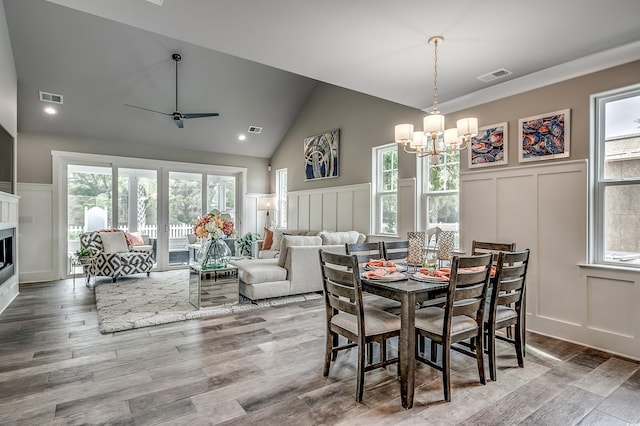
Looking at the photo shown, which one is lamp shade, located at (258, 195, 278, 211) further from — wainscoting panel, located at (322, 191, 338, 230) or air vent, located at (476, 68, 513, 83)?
air vent, located at (476, 68, 513, 83)

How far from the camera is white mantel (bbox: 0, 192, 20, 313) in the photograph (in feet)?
14.0

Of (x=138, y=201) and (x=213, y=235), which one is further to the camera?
(x=138, y=201)

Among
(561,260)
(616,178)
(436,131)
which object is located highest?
(436,131)

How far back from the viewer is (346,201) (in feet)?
20.9

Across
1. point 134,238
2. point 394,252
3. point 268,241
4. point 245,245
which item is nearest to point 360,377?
point 394,252

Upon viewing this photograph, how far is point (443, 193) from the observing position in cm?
475

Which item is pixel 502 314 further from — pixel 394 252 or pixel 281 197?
pixel 281 197

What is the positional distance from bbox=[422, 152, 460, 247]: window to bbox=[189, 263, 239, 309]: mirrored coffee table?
288 centimetres

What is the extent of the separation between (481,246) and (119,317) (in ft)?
13.4

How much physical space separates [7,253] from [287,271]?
3963 millimetres

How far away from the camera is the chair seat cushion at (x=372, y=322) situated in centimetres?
234

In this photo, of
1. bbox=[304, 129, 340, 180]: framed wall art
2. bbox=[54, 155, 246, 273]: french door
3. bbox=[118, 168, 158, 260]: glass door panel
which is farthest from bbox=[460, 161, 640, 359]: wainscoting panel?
bbox=[118, 168, 158, 260]: glass door panel

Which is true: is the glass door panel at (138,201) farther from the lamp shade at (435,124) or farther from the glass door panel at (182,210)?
the lamp shade at (435,124)

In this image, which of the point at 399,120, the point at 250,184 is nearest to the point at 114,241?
the point at 250,184
